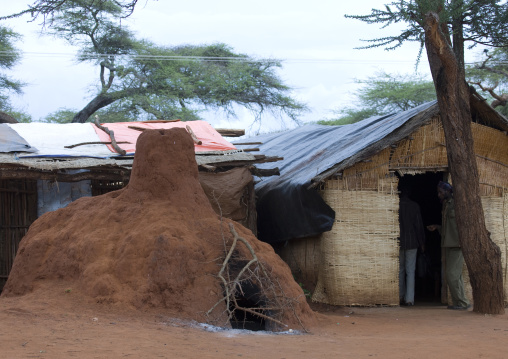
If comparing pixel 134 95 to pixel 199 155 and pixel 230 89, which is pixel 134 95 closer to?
pixel 230 89

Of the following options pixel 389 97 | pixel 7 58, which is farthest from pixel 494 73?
pixel 7 58

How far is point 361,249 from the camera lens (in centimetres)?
950

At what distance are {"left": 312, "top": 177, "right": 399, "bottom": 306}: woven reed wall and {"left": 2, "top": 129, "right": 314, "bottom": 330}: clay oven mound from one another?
223 cm

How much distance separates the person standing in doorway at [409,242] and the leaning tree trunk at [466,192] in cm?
154

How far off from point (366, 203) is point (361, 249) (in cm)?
68

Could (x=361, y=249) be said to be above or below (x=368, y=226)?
below

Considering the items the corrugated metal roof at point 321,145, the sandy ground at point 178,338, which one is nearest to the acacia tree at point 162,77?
the corrugated metal roof at point 321,145

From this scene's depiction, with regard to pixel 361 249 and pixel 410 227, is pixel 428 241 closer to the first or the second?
pixel 410 227

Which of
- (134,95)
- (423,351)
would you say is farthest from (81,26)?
(423,351)

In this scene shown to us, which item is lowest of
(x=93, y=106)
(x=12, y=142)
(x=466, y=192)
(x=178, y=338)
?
(x=178, y=338)

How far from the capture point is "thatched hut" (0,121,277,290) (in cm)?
876

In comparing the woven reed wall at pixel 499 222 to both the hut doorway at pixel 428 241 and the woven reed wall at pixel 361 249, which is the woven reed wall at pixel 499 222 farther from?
the woven reed wall at pixel 361 249

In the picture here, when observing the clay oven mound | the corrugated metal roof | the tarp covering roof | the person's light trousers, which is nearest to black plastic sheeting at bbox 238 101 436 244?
the corrugated metal roof

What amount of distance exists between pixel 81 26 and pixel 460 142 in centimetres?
1656
